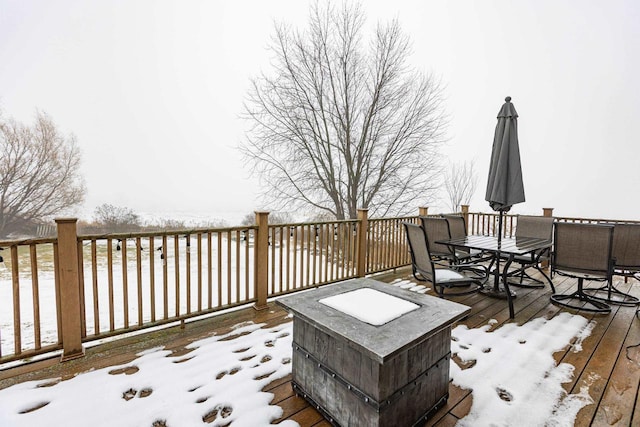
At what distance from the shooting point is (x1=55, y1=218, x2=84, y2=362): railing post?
2.28 m

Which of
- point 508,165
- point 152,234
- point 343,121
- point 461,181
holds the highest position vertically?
point 343,121

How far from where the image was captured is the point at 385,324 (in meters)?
1.59

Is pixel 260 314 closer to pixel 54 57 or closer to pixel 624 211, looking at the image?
pixel 54 57

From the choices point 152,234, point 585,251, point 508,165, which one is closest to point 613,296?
point 585,251

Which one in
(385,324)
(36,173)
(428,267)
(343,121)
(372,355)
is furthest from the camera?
(36,173)

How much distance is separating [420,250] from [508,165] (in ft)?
5.33

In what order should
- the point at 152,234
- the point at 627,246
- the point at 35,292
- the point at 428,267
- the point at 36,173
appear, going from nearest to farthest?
1. the point at 35,292
2. the point at 152,234
3. the point at 428,267
4. the point at 627,246
5. the point at 36,173

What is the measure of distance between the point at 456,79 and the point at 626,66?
5.56m

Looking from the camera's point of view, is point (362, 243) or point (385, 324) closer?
point (385, 324)

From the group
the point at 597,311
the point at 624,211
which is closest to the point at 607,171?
the point at 624,211

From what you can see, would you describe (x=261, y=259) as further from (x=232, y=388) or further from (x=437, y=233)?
(x=437, y=233)

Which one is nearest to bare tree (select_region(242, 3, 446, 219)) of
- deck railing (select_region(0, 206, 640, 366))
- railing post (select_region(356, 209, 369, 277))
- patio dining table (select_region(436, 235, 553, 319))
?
deck railing (select_region(0, 206, 640, 366))

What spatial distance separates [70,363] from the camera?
2293 mm

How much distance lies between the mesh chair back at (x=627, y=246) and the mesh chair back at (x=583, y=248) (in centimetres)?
51
